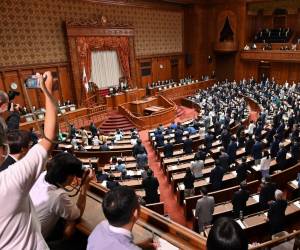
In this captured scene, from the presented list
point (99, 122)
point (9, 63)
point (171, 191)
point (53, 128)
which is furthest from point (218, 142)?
point (9, 63)

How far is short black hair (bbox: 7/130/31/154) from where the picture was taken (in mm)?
1777

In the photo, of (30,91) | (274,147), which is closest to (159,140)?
(274,147)

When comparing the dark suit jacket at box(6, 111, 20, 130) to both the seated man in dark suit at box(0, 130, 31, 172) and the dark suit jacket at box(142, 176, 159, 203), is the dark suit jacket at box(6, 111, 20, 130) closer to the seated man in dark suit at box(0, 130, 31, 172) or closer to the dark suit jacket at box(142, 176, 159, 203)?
the seated man in dark suit at box(0, 130, 31, 172)

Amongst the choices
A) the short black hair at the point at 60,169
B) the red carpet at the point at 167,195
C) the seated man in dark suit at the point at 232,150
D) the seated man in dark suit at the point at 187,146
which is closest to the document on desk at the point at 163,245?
the short black hair at the point at 60,169

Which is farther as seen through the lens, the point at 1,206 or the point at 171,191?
the point at 171,191

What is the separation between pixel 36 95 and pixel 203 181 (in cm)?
1044

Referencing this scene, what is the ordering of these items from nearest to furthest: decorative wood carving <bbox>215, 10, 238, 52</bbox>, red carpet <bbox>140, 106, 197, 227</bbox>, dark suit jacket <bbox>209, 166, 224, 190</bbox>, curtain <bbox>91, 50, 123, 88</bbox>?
dark suit jacket <bbox>209, 166, 224, 190</bbox> → red carpet <bbox>140, 106, 197, 227</bbox> → curtain <bbox>91, 50, 123, 88</bbox> → decorative wood carving <bbox>215, 10, 238, 52</bbox>

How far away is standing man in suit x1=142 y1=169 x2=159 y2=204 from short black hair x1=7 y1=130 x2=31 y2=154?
4.26 m

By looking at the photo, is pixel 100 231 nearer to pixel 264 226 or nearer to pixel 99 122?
pixel 264 226

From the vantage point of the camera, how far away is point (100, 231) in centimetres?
147

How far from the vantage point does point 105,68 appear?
17.2m

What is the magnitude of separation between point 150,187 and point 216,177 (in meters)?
1.58

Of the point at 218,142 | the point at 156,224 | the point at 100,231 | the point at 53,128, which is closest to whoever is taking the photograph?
the point at 53,128

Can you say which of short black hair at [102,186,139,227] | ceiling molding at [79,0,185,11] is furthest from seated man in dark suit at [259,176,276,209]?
ceiling molding at [79,0,185,11]
